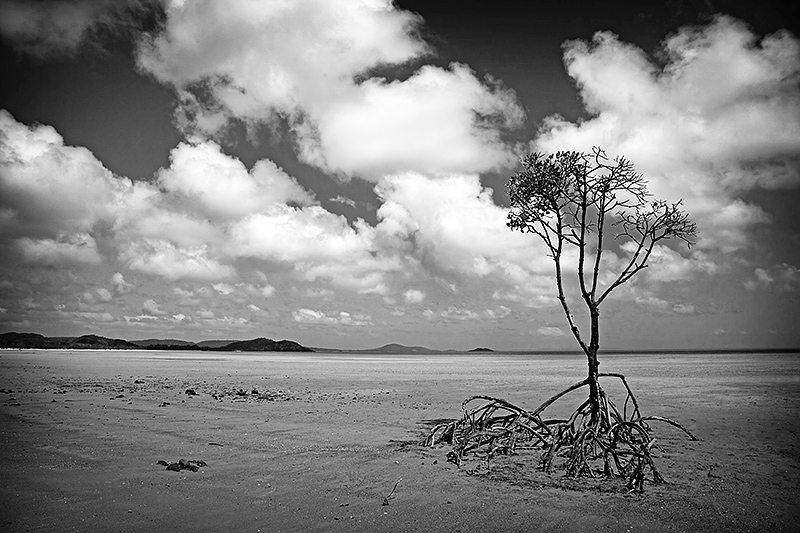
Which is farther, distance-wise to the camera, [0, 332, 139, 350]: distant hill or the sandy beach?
[0, 332, 139, 350]: distant hill

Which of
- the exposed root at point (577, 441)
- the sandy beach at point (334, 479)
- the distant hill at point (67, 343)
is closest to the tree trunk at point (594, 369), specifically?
the exposed root at point (577, 441)

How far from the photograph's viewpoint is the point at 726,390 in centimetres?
2686

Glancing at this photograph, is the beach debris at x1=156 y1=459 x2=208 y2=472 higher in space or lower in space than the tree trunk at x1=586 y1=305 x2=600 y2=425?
lower

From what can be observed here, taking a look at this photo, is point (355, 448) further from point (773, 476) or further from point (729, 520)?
point (773, 476)

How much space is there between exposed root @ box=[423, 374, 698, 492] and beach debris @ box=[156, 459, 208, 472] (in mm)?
5305

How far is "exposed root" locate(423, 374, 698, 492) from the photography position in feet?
32.4

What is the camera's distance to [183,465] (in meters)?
10.4

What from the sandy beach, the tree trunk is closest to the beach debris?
the sandy beach

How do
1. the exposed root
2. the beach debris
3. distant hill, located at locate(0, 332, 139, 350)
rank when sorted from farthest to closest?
distant hill, located at locate(0, 332, 139, 350) < the beach debris < the exposed root

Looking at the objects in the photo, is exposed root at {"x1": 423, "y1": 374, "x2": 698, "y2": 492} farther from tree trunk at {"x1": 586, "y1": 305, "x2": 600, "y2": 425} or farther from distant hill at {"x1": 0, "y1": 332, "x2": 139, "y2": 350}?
distant hill at {"x1": 0, "y1": 332, "x2": 139, "y2": 350}

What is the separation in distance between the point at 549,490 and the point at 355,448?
200 inches

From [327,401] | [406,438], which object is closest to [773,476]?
[406,438]

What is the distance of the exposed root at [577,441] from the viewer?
988 centimetres

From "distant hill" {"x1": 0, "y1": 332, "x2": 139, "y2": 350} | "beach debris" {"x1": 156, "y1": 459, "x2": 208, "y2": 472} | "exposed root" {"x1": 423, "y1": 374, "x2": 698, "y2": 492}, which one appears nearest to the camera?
"exposed root" {"x1": 423, "y1": 374, "x2": 698, "y2": 492}
